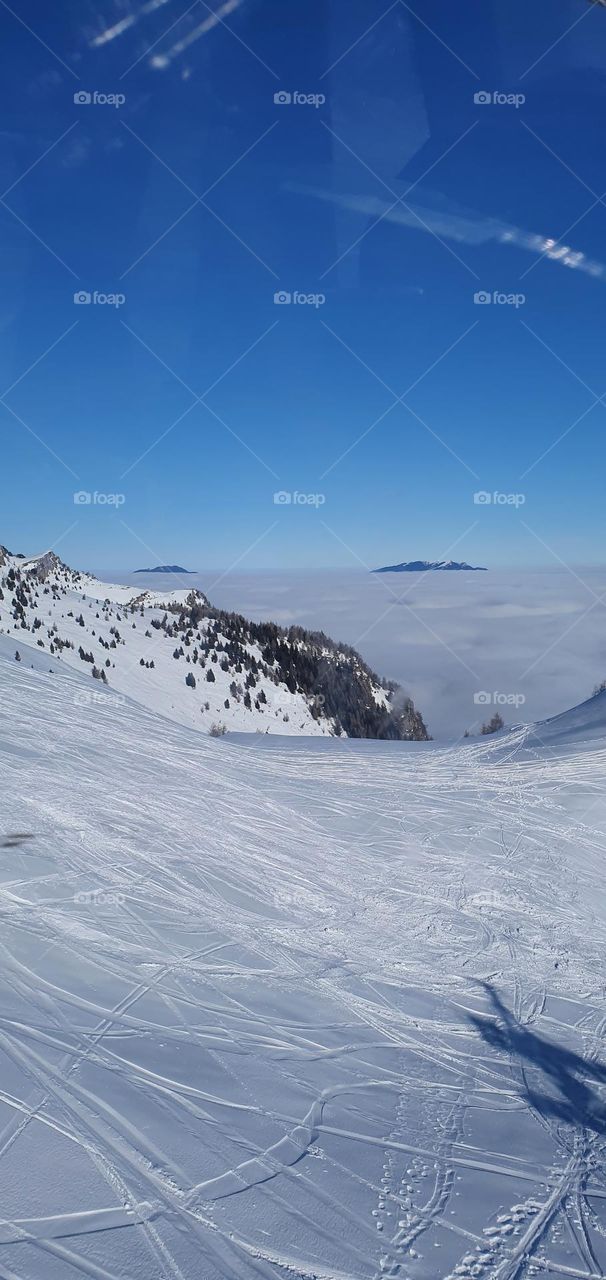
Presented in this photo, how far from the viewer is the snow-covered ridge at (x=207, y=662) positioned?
56.3ft

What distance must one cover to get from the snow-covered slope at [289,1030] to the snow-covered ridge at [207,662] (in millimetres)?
9929

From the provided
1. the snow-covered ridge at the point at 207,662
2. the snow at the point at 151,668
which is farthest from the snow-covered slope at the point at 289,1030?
the snow at the point at 151,668

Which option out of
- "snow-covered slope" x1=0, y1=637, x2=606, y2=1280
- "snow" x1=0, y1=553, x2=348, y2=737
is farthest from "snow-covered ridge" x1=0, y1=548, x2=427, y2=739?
"snow-covered slope" x1=0, y1=637, x2=606, y2=1280

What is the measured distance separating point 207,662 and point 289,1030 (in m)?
18.6

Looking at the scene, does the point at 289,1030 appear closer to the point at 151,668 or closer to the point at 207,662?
the point at 151,668

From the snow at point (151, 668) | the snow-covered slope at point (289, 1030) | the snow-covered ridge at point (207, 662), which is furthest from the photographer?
the snow-covered ridge at point (207, 662)

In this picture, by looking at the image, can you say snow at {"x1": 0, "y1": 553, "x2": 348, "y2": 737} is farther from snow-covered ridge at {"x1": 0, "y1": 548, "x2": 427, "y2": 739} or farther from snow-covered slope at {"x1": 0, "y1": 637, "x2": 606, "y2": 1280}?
snow-covered slope at {"x1": 0, "y1": 637, "x2": 606, "y2": 1280}

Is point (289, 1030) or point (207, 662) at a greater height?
point (207, 662)

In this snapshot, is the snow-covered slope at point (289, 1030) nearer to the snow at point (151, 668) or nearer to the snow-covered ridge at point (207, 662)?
the snow-covered ridge at point (207, 662)

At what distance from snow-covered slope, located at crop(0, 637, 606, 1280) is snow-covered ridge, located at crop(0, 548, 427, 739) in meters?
9.93

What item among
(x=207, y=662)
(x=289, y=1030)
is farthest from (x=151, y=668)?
(x=289, y=1030)

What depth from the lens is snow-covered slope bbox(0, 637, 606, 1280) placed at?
209 cm

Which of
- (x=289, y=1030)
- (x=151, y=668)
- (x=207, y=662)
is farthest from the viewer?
(x=207, y=662)

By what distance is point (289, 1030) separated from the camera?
10.3ft
